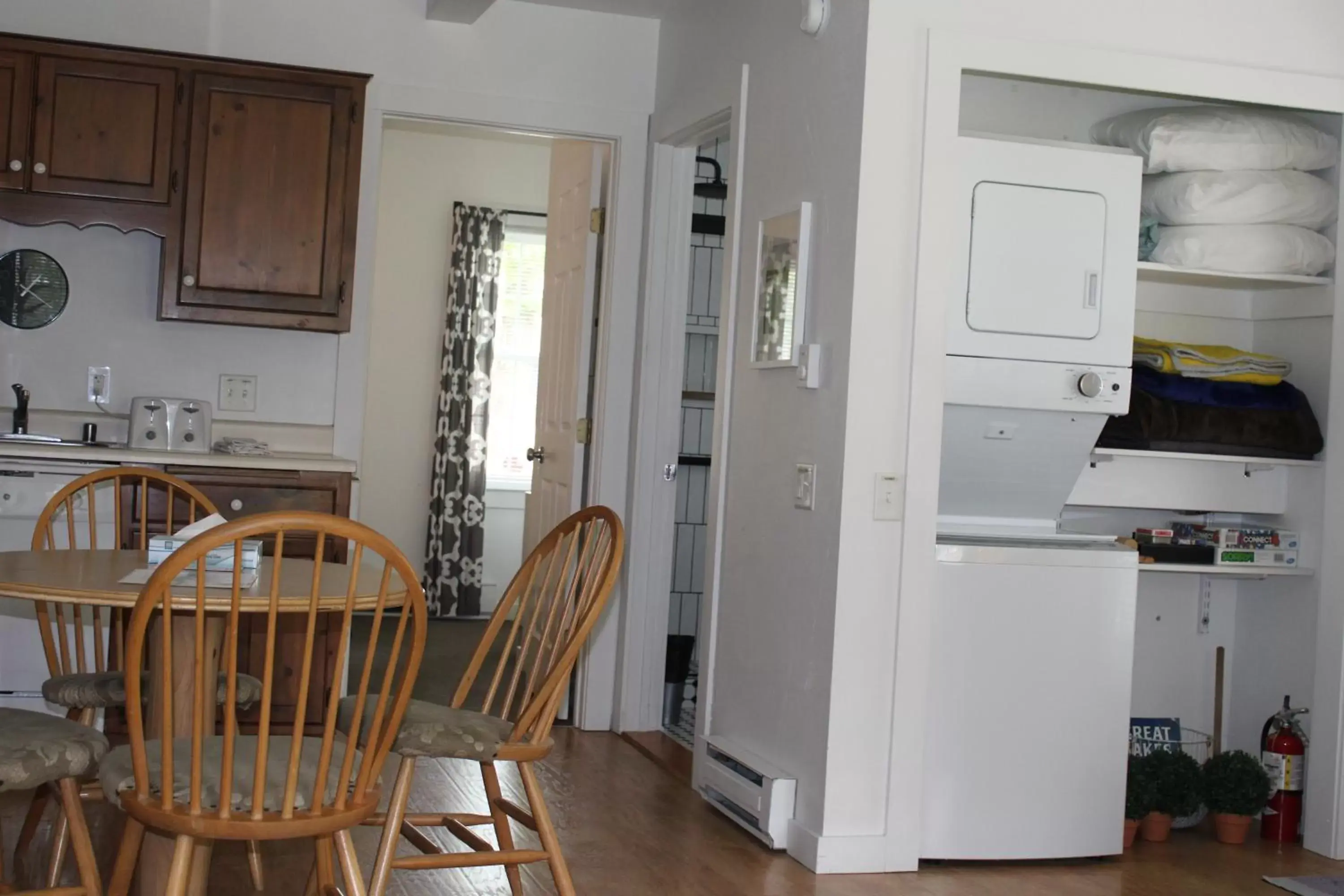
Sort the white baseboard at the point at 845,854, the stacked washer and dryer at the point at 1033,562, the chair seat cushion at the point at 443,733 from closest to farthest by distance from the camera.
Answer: the chair seat cushion at the point at 443,733
the white baseboard at the point at 845,854
the stacked washer and dryer at the point at 1033,562

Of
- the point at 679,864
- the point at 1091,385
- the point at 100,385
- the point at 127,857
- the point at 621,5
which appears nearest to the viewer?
the point at 127,857

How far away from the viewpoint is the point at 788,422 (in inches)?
148

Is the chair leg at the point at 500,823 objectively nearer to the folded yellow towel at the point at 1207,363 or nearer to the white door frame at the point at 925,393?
the white door frame at the point at 925,393

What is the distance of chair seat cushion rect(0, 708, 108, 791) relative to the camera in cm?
223

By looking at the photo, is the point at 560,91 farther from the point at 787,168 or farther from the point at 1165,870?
the point at 1165,870

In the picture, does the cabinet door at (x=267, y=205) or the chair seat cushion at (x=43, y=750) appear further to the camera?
the cabinet door at (x=267, y=205)

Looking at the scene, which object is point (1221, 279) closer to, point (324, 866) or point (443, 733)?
point (443, 733)

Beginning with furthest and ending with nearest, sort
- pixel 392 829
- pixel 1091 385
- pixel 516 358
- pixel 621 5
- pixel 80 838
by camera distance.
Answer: pixel 516 358 < pixel 621 5 < pixel 1091 385 < pixel 392 829 < pixel 80 838

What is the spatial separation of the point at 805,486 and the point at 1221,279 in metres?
1.50

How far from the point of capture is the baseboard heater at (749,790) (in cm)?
354

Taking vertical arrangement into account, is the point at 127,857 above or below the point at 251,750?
below

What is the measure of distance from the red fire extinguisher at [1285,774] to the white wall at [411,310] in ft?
14.8

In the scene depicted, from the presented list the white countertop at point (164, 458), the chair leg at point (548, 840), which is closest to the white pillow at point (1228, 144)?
the chair leg at point (548, 840)

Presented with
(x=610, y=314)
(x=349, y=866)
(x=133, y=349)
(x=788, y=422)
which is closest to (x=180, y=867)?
(x=349, y=866)
